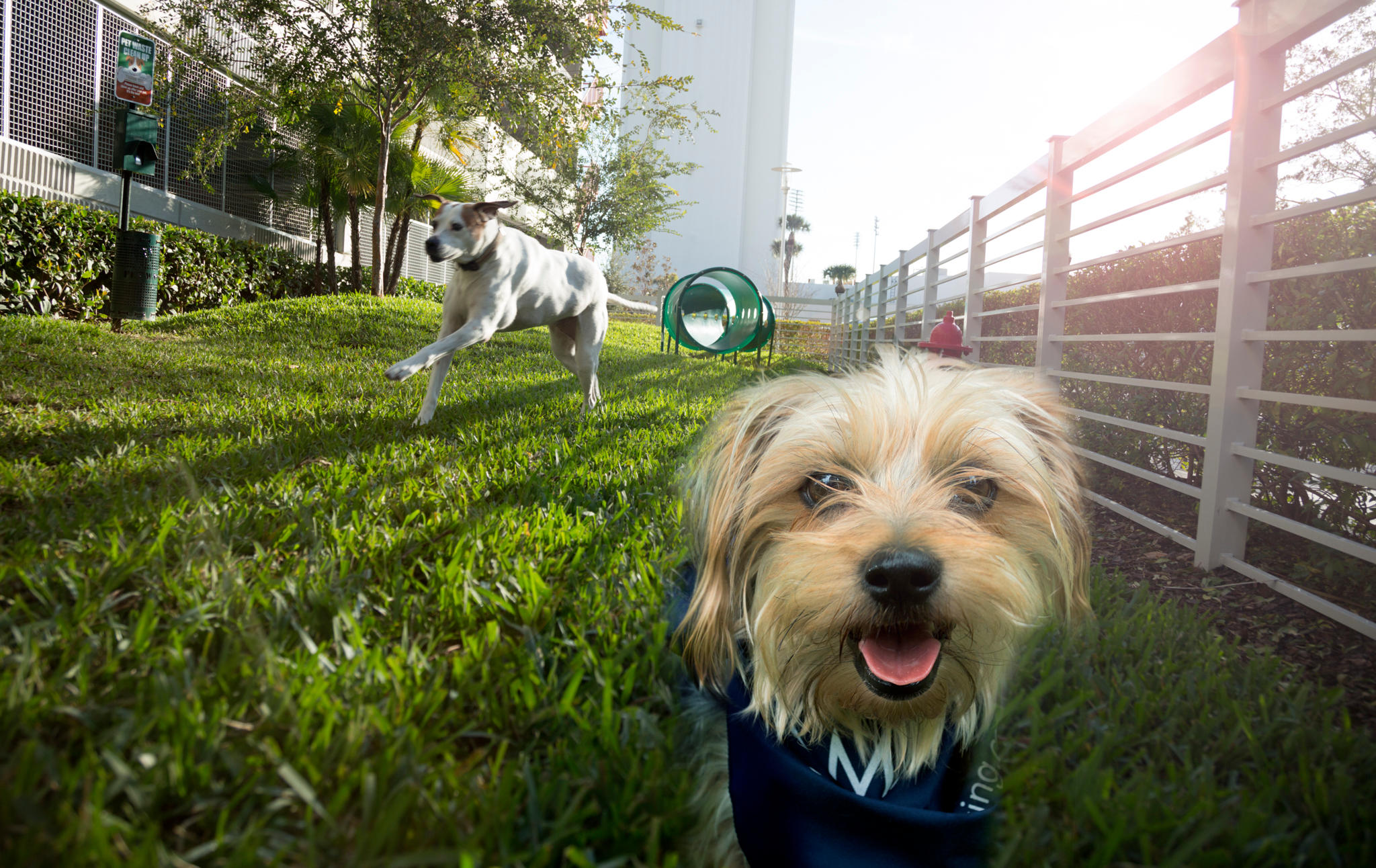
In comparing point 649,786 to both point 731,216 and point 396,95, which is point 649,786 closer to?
point 396,95

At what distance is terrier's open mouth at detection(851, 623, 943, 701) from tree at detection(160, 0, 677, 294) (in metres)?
11.9

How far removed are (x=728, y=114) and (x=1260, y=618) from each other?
195 feet

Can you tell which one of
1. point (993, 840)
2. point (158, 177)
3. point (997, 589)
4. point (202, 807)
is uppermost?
point (158, 177)

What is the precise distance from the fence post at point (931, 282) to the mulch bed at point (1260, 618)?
603 cm

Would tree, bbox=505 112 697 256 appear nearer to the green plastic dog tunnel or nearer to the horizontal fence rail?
the green plastic dog tunnel

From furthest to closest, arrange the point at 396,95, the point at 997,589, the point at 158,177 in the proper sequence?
the point at 158,177
the point at 396,95
the point at 997,589

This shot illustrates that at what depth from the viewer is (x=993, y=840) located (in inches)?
54.8

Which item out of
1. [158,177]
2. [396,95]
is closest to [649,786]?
[396,95]

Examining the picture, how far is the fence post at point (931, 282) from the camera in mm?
9305

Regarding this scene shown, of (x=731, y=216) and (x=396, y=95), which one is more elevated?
(x=731, y=216)

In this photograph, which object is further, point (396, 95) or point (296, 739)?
point (396, 95)

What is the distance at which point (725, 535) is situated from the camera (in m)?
1.83

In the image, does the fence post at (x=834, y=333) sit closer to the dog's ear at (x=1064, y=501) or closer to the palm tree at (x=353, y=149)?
the palm tree at (x=353, y=149)

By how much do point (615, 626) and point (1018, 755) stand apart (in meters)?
1.03
